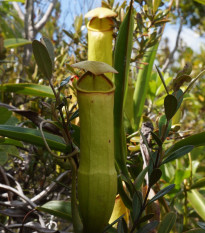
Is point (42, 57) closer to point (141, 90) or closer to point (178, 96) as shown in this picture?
point (178, 96)

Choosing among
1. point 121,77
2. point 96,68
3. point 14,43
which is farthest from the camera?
point 14,43

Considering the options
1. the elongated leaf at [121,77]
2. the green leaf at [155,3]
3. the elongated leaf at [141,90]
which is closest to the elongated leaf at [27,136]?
the elongated leaf at [121,77]

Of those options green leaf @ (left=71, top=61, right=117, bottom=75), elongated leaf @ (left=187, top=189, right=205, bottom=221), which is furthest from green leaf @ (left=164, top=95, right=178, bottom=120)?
elongated leaf @ (left=187, top=189, right=205, bottom=221)

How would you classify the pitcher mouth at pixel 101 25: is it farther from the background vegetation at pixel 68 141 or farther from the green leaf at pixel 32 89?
the green leaf at pixel 32 89

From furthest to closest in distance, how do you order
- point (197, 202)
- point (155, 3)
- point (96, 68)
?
point (197, 202) → point (155, 3) → point (96, 68)

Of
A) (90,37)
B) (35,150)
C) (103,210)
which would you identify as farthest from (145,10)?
(103,210)

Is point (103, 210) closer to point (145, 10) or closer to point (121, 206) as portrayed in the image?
point (121, 206)

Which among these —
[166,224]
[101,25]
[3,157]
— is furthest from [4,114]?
[166,224]
